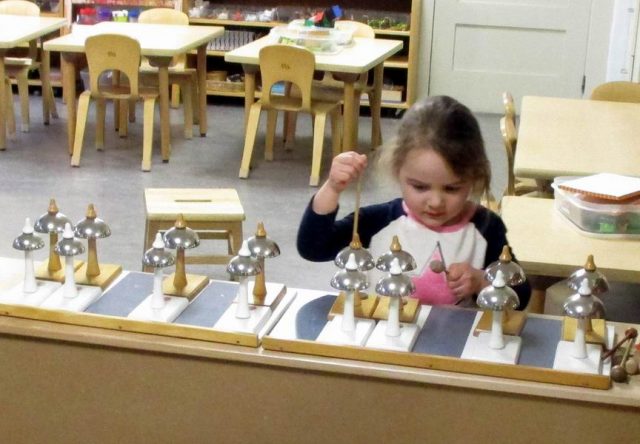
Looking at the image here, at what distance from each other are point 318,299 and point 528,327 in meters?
0.36

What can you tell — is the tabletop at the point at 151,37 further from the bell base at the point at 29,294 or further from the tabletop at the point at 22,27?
the bell base at the point at 29,294

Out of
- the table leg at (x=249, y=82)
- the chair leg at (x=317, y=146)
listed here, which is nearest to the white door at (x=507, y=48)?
the table leg at (x=249, y=82)

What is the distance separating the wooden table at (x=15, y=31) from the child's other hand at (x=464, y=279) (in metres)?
4.32

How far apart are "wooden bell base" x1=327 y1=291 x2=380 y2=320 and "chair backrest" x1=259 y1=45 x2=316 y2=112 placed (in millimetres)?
3609

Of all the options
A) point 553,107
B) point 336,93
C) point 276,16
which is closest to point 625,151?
point 553,107

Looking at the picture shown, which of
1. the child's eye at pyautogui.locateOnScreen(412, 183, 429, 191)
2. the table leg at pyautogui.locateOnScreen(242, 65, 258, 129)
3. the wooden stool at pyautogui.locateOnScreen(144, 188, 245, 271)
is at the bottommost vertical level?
the wooden stool at pyautogui.locateOnScreen(144, 188, 245, 271)

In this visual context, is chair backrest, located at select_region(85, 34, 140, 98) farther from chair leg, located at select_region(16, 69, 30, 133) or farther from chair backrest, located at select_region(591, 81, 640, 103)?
chair backrest, located at select_region(591, 81, 640, 103)

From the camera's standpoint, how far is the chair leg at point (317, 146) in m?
5.38

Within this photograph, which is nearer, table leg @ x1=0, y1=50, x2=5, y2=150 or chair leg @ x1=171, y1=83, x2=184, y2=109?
table leg @ x1=0, y1=50, x2=5, y2=150

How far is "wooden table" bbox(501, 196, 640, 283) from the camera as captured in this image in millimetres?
2352

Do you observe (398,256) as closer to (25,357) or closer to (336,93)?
(25,357)

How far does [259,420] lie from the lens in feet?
5.22

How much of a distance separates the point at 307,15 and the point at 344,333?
5.91 m

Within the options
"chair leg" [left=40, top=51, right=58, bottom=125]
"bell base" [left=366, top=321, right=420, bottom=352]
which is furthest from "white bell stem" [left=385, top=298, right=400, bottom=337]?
"chair leg" [left=40, top=51, right=58, bottom=125]
